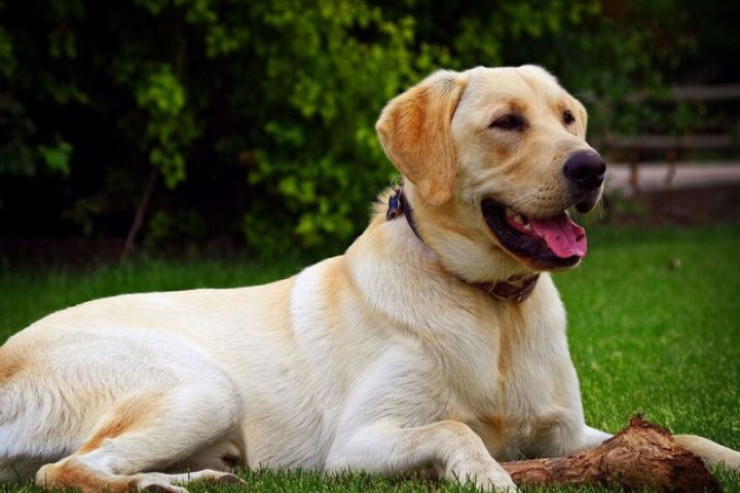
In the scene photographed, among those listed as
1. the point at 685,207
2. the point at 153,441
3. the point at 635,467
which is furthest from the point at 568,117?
the point at 685,207

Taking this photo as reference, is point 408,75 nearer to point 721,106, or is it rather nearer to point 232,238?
point 232,238

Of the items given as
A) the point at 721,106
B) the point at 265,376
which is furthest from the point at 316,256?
the point at 721,106

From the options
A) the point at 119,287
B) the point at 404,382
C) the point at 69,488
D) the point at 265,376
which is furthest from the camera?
the point at 119,287

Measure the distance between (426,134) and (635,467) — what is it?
1.38 meters

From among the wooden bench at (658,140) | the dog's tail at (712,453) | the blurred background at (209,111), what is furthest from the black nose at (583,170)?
the wooden bench at (658,140)

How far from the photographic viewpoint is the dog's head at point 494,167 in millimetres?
3754

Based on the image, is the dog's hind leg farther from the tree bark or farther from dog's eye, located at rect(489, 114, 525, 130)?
the tree bark

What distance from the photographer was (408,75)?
9.69m

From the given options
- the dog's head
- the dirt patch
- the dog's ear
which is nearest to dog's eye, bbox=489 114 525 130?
the dog's head

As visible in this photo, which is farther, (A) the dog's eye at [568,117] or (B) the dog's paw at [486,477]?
(A) the dog's eye at [568,117]

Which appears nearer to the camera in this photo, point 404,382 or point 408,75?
point 404,382

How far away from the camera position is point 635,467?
3293 millimetres

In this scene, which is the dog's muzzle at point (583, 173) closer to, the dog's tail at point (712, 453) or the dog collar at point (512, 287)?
the dog collar at point (512, 287)

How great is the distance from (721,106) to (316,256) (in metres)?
18.1
